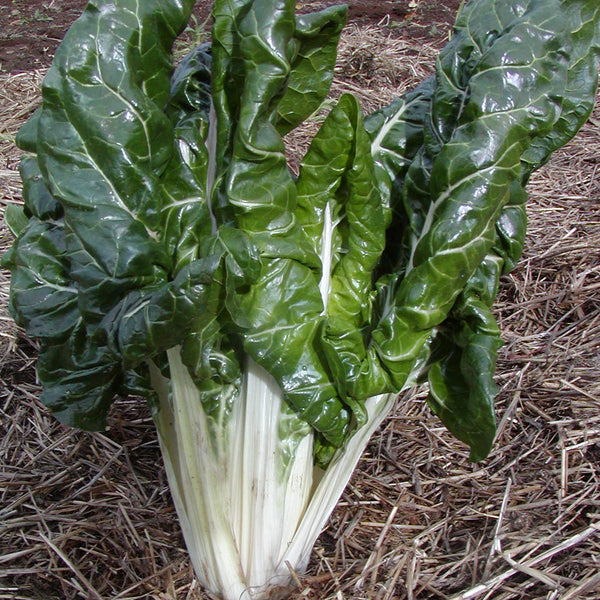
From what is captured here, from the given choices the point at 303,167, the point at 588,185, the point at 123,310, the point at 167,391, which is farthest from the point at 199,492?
the point at 588,185

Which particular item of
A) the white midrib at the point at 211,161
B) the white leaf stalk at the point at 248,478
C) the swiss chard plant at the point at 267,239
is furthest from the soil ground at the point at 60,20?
the white leaf stalk at the point at 248,478

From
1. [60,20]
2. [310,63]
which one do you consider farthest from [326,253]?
[60,20]

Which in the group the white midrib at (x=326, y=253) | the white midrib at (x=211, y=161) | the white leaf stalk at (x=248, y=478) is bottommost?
the white leaf stalk at (x=248, y=478)

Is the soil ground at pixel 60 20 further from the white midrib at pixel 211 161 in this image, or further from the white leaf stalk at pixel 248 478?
the white leaf stalk at pixel 248 478

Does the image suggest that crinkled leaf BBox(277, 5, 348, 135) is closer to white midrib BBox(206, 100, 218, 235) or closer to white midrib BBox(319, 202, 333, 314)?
white midrib BBox(206, 100, 218, 235)

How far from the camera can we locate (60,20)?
7.59 m

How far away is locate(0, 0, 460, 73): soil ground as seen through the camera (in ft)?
22.9

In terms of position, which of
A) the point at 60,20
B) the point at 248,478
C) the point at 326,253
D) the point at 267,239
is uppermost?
the point at 267,239

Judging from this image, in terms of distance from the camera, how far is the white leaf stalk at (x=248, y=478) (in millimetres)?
2607

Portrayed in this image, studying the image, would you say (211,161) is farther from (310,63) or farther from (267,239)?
(310,63)

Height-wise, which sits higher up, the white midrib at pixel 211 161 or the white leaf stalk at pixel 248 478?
the white midrib at pixel 211 161

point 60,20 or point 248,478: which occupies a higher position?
point 60,20

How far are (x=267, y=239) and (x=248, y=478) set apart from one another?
2.93ft

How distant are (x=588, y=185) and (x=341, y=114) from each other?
3.13 meters
